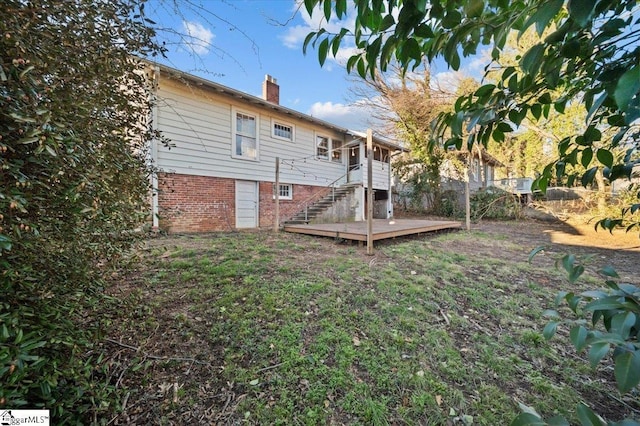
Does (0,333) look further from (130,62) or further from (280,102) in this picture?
(280,102)

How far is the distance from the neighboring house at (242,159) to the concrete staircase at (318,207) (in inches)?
3.2

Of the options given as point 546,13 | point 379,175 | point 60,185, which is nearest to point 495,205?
point 379,175

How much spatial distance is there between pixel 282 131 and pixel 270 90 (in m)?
1.55

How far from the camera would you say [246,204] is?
29.2 feet

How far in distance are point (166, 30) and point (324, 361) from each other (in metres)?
2.71

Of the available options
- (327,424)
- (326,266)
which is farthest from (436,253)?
(327,424)

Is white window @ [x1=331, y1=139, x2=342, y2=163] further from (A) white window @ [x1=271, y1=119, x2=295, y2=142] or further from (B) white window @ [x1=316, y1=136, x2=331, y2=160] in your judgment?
(A) white window @ [x1=271, y1=119, x2=295, y2=142]

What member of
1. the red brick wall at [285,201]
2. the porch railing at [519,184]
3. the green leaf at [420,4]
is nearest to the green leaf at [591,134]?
the green leaf at [420,4]

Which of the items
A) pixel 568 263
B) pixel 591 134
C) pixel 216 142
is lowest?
pixel 568 263

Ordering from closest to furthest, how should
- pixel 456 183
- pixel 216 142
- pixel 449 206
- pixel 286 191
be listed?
pixel 216 142 → pixel 286 191 → pixel 449 206 → pixel 456 183

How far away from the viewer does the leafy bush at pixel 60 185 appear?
1.07m

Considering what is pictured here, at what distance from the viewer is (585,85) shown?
130cm

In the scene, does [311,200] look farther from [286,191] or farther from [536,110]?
[536,110]

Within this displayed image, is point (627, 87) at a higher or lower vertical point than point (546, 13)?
lower
